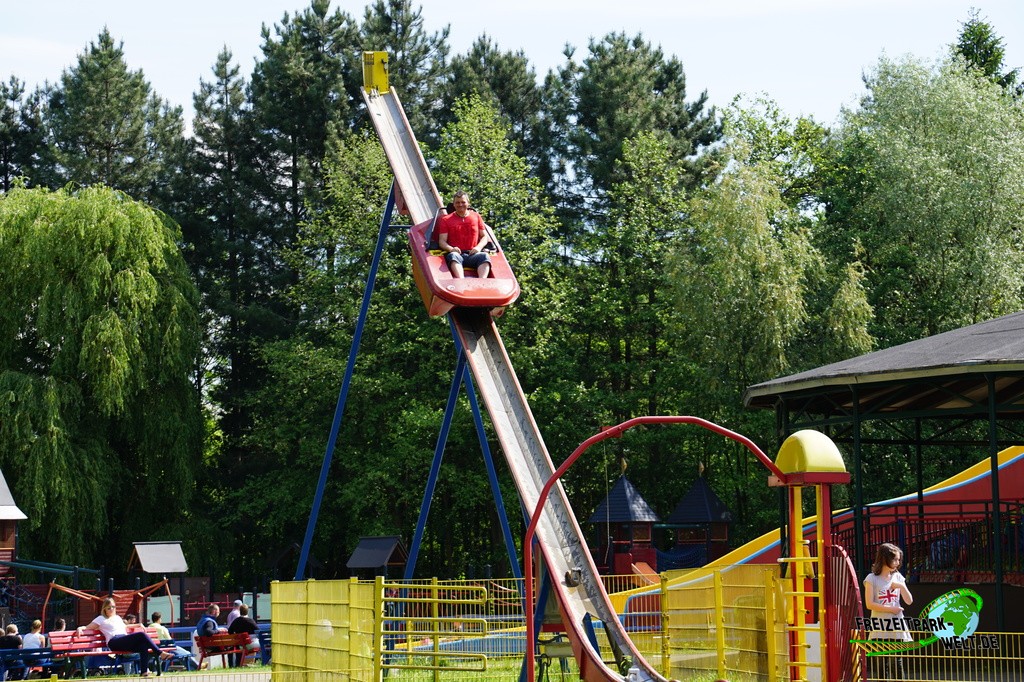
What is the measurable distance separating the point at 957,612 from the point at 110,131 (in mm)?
39205

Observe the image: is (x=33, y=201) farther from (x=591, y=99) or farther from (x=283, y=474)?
(x=591, y=99)

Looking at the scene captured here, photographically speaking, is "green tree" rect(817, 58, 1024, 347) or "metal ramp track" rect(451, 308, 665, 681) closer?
"metal ramp track" rect(451, 308, 665, 681)

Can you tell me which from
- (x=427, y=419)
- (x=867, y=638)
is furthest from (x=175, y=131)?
(x=867, y=638)

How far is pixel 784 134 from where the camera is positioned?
1793 inches

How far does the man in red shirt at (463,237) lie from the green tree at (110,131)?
29138 mm

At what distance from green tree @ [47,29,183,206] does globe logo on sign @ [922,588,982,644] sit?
37.1m

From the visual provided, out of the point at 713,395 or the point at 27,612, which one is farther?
the point at 713,395

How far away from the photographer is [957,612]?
1491 centimetres

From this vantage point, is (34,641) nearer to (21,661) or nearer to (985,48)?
(21,661)

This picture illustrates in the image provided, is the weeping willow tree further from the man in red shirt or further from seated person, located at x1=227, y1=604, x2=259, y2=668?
the man in red shirt

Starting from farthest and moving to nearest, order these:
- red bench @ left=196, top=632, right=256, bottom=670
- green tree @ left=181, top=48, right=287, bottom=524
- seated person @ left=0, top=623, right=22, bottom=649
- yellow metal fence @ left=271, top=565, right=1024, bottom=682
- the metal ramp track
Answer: green tree @ left=181, top=48, right=287, bottom=524 → red bench @ left=196, top=632, right=256, bottom=670 → seated person @ left=0, top=623, right=22, bottom=649 → the metal ramp track → yellow metal fence @ left=271, top=565, right=1024, bottom=682

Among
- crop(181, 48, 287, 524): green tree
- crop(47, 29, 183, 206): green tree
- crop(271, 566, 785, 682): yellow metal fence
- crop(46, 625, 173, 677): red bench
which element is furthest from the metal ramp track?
crop(47, 29, 183, 206): green tree

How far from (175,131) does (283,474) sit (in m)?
14.7

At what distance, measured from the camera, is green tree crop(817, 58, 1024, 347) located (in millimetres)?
35594
